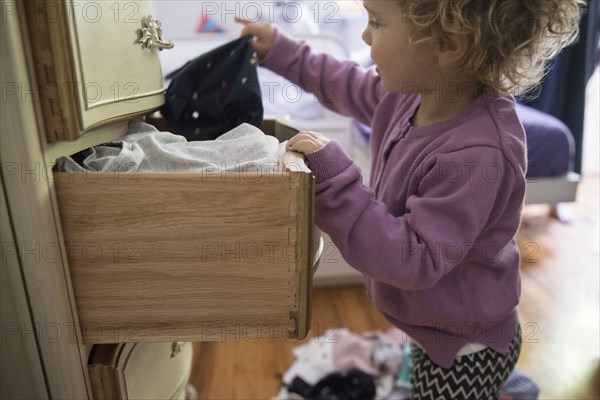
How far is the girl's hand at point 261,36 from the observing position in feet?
3.39

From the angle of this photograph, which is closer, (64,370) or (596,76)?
(64,370)

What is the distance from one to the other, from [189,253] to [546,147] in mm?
1622

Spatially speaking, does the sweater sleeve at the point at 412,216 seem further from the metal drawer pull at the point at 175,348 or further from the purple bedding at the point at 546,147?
the purple bedding at the point at 546,147

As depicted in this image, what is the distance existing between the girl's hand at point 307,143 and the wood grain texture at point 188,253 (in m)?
0.12

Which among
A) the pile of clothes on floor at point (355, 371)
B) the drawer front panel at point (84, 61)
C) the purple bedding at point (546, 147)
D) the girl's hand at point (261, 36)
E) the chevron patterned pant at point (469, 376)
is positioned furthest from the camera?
the purple bedding at point (546, 147)

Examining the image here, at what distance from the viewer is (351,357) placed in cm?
137

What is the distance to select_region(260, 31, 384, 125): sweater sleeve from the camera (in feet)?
3.44

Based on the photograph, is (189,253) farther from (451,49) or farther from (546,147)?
(546,147)

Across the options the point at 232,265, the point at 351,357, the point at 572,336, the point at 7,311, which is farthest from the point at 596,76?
the point at 7,311

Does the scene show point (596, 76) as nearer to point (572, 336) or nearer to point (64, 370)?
point (572, 336)

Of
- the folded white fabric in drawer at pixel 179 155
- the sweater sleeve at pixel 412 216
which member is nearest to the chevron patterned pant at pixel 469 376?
the sweater sleeve at pixel 412 216

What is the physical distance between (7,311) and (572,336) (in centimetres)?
153

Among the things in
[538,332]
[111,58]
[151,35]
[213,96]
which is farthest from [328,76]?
[538,332]

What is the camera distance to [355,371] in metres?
1.31
